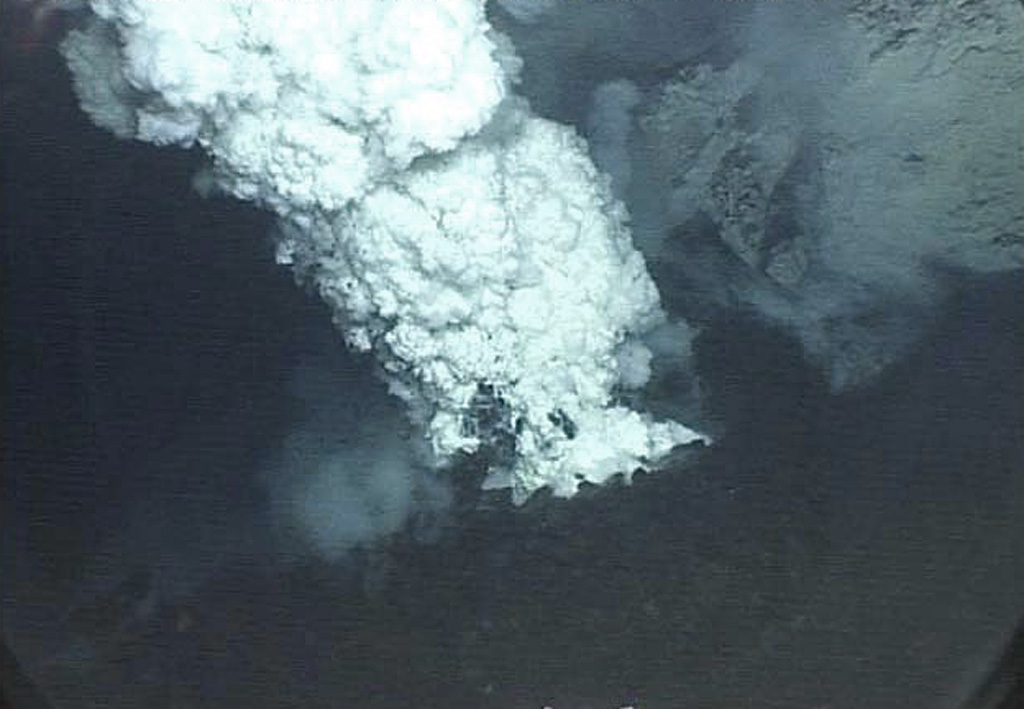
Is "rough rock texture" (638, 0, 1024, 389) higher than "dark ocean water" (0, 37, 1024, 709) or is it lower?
higher

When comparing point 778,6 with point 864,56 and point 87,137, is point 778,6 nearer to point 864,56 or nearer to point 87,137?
point 864,56

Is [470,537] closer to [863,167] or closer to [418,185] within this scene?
[418,185]

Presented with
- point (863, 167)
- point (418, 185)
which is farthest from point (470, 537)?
point (863, 167)

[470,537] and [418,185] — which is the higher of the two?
[418,185]

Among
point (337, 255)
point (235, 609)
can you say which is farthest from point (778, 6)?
point (235, 609)
